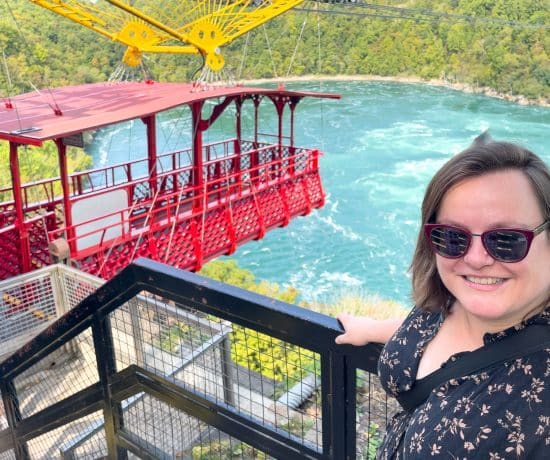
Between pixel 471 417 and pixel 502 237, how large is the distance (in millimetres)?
252

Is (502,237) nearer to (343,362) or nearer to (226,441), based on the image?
(343,362)

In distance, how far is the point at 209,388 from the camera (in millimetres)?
1809

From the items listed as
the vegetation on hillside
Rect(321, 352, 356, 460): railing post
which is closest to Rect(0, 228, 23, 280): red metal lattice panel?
Rect(321, 352, 356, 460): railing post

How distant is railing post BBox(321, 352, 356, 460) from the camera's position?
4.06 ft

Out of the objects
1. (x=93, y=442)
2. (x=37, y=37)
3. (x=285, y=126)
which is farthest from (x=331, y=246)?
(x=37, y=37)

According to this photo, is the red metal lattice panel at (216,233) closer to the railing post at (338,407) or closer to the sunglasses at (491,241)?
the railing post at (338,407)

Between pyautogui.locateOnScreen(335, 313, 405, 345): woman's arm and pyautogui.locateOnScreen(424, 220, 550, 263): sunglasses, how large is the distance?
0.24 m

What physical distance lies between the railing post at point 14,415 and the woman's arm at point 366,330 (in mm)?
1553

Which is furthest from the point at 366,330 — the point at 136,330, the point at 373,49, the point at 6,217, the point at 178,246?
the point at 373,49

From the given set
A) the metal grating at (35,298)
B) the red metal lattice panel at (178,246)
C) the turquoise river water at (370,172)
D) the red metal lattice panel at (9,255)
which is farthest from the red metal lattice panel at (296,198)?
the metal grating at (35,298)

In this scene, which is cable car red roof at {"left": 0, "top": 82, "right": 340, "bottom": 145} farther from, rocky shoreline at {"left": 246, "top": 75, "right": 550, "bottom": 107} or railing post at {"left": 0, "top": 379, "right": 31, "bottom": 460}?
rocky shoreline at {"left": 246, "top": 75, "right": 550, "bottom": 107}

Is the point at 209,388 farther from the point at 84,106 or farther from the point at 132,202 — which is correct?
the point at 132,202

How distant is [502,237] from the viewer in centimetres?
88

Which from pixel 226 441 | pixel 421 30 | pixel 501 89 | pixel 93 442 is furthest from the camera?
pixel 421 30
